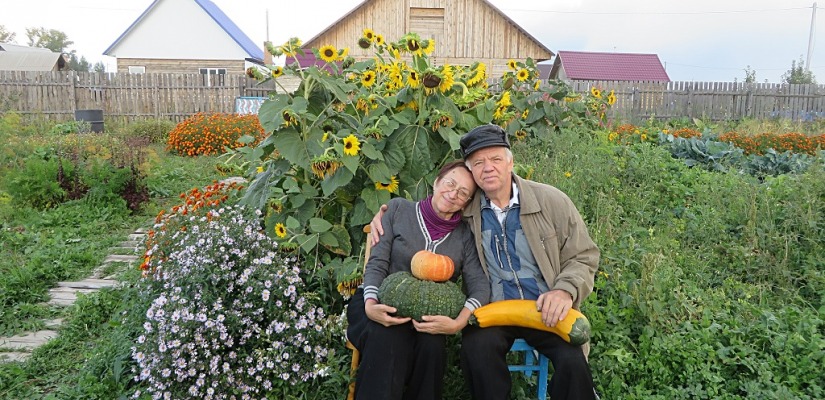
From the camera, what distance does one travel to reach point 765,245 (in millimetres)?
3666

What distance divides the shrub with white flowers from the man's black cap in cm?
106

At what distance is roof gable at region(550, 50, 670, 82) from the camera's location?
2781cm

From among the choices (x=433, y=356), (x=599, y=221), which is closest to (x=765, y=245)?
(x=599, y=221)

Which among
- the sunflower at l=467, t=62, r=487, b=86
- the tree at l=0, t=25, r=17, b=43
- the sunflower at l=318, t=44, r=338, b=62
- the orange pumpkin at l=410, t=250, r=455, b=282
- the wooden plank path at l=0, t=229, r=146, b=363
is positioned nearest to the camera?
the orange pumpkin at l=410, t=250, r=455, b=282

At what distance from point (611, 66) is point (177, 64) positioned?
20.1 metres

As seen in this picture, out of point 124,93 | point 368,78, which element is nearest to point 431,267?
point 368,78

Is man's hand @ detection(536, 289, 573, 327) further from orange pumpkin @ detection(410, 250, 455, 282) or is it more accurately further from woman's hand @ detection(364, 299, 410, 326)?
woman's hand @ detection(364, 299, 410, 326)

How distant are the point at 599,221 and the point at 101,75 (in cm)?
1526

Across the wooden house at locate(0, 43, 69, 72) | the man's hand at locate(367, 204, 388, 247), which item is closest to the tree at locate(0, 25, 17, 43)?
the wooden house at locate(0, 43, 69, 72)

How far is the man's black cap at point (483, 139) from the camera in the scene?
251 centimetres

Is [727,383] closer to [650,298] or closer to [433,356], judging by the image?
[650,298]

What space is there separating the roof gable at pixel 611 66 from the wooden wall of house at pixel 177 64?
597 inches

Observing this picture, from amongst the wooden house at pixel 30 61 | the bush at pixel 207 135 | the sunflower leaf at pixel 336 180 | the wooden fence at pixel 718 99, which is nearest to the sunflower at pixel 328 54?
the sunflower leaf at pixel 336 180

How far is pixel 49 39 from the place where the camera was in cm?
6178
